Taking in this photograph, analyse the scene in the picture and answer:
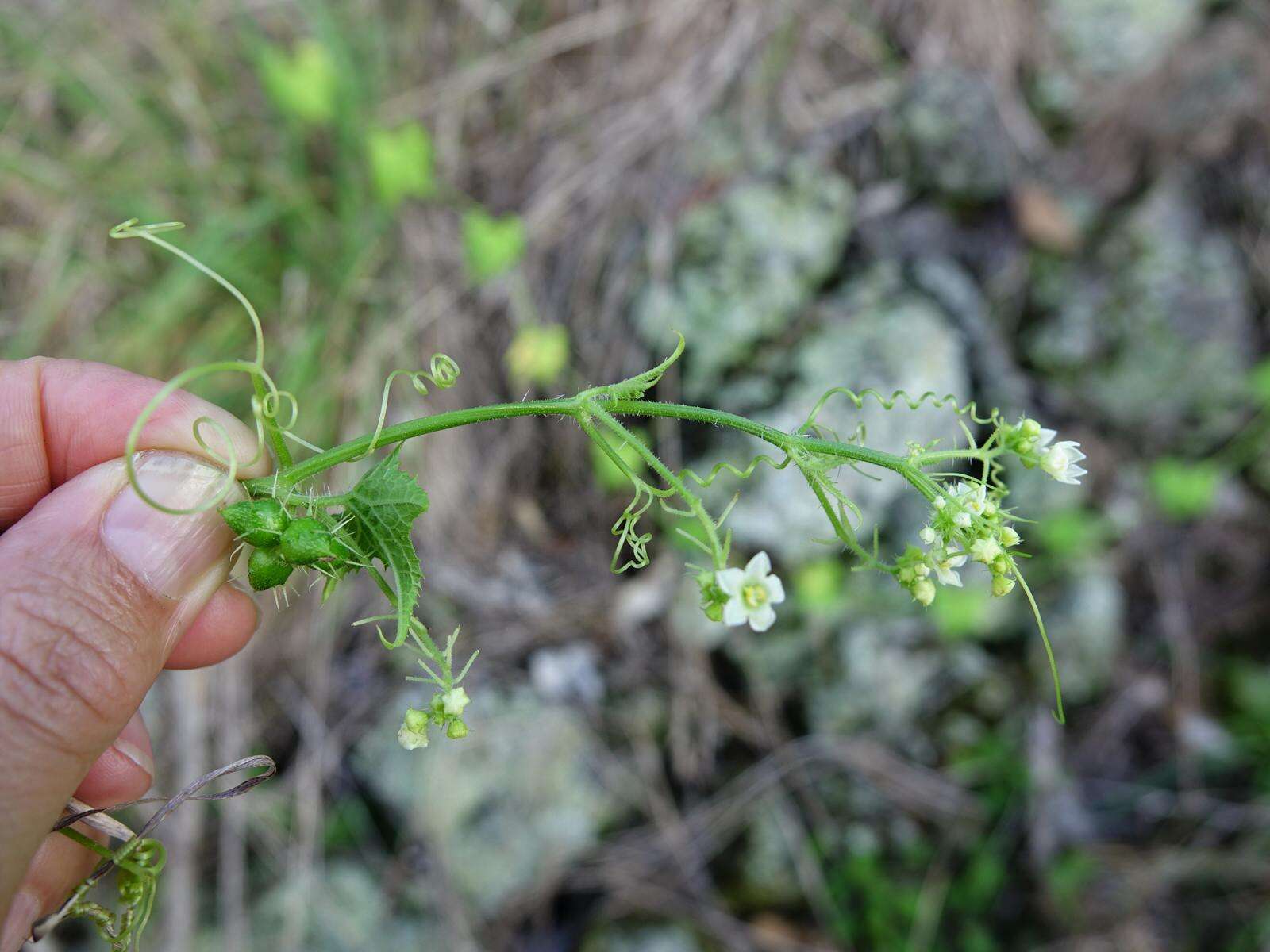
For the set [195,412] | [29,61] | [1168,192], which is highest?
[29,61]

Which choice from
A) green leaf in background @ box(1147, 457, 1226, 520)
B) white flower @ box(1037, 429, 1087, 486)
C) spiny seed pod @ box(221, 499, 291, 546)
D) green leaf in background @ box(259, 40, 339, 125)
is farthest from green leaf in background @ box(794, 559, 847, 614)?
green leaf in background @ box(259, 40, 339, 125)

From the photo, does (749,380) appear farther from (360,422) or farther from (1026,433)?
(1026,433)

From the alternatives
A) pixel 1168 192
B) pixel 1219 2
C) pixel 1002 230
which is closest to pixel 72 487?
pixel 1002 230

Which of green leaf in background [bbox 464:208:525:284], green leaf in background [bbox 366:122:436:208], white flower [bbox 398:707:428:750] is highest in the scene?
green leaf in background [bbox 366:122:436:208]

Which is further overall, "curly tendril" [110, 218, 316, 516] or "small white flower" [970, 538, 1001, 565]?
"small white flower" [970, 538, 1001, 565]

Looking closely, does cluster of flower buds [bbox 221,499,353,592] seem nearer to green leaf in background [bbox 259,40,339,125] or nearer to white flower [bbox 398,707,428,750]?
white flower [bbox 398,707,428,750]

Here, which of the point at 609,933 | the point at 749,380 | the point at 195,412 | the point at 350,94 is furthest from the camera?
the point at 350,94

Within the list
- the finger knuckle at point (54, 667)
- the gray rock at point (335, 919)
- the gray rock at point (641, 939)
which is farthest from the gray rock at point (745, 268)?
the finger knuckle at point (54, 667)
